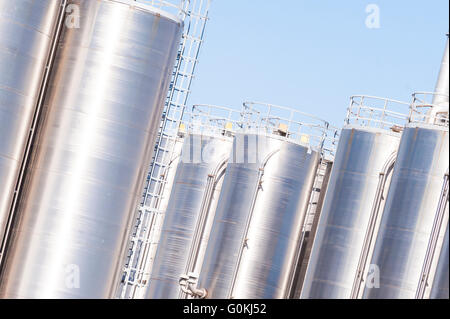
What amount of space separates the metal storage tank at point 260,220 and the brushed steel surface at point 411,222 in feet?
30.5

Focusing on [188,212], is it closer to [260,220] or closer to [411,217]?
[260,220]

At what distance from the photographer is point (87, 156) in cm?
2342

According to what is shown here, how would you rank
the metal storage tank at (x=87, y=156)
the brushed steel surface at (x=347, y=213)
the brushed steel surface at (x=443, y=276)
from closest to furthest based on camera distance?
1. the brushed steel surface at (x=443, y=276)
2. the metal storage tank at (x=87, y=156)
3. the brushed steel surface at (x=347, y=213)

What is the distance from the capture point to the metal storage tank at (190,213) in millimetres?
30641

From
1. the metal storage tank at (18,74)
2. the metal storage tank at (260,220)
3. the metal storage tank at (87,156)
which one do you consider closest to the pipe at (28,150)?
the metal storage tank at (18,74)

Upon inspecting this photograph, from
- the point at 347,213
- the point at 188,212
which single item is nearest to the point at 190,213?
the point at 188,212

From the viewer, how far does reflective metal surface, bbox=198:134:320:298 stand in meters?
27.9

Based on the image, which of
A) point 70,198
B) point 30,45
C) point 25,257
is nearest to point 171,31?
point 30,45

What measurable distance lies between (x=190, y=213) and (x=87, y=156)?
890 cm

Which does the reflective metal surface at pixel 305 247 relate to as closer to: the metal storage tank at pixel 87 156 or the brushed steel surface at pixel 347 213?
the brushed steel surface at pixel 347 213

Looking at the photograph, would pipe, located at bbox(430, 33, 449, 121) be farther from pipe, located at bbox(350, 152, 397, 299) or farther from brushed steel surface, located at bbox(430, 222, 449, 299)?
brushed steel surface, located at bbox(430, 222, 449, 299)

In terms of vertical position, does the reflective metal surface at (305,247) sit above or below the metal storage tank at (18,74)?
below
